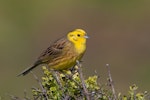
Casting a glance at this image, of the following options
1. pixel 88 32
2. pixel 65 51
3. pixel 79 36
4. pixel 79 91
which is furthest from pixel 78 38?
pixel 88 32

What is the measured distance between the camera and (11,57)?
15.1 metres

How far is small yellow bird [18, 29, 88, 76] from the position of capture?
8168mm

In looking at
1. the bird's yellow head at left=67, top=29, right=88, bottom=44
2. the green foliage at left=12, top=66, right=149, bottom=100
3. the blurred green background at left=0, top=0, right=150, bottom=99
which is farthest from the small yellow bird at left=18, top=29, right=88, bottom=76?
the blurred green background at left=0, top=0, right=150, bottom=99

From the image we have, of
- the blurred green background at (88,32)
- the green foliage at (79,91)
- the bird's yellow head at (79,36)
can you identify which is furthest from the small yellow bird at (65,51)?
the blurred green background at (88,32)

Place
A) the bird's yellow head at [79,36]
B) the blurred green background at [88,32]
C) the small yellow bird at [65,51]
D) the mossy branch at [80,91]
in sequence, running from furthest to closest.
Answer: the blurred green background at [88,32] < the bird's yellow head at [79,36] < the small yellow bird at [65,51] < the mossy branch at [80,91]

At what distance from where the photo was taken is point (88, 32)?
17.1 m

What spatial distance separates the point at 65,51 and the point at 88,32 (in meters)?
8.75

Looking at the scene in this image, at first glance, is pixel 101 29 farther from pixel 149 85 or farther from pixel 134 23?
pixel 149 85

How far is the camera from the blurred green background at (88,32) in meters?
14.1

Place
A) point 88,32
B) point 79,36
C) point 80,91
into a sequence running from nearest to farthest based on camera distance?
1. point 80,91
2. point 79,36
3. point 88,32

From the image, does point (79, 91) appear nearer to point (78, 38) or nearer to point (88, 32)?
point (78, 38)

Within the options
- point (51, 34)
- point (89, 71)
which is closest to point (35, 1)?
point (51, 34)

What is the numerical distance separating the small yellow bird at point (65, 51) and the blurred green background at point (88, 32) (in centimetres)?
402

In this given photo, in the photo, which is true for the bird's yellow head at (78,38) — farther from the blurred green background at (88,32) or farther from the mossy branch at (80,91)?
the blurred green background at (88,32)
